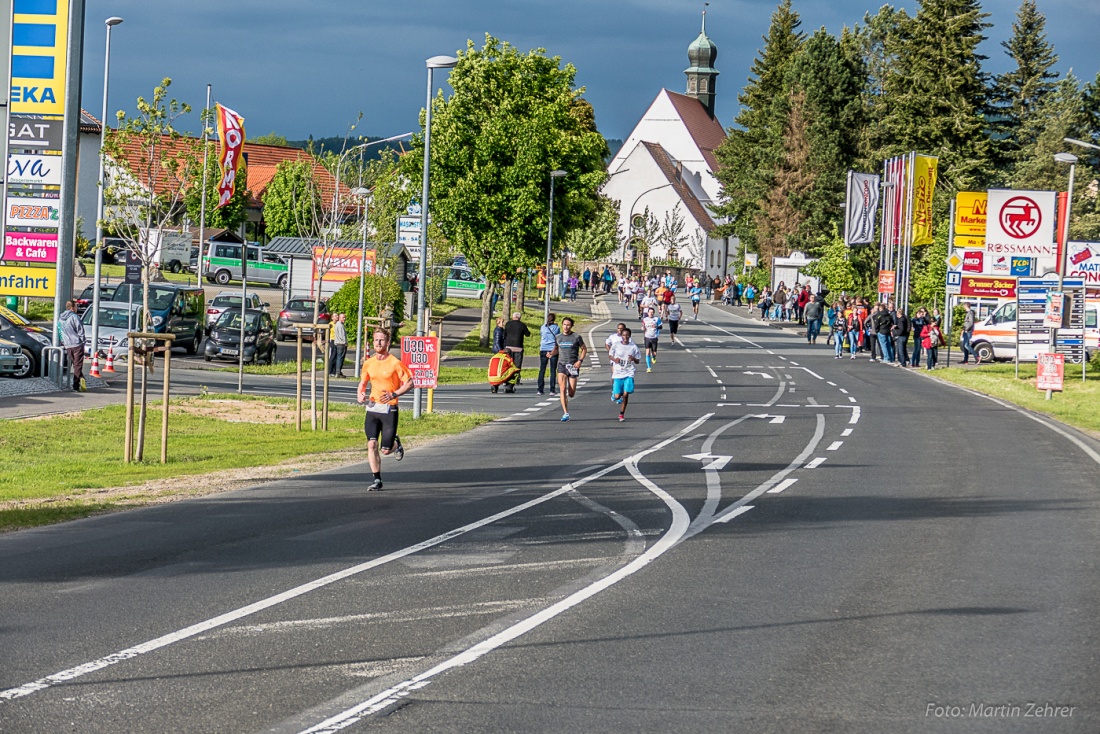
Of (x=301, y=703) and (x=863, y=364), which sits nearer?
(x=301, y=703)

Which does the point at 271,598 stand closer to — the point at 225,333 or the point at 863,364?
the point at 225,333

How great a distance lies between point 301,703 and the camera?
6484mm

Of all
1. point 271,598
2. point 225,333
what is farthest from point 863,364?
point 271,598

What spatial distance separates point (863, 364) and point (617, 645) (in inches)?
1520

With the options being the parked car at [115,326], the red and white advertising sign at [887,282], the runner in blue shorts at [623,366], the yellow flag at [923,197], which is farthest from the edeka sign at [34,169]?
the yellow flag at [923,197]

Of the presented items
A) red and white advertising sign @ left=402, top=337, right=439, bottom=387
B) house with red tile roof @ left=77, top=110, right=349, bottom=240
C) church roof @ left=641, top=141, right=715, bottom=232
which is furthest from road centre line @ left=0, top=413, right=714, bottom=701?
church roof @ left=641, top=141, right=715, bottom=232

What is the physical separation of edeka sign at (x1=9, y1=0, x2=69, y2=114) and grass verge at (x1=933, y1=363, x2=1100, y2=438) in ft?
68.0

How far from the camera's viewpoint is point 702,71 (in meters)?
150

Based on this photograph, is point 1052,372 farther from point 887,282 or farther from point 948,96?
point 948,96

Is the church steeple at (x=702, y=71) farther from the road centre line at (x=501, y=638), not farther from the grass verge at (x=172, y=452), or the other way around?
the road centre line at (x=501, y=638)

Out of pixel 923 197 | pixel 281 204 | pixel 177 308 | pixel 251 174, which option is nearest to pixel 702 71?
pixel 251 174

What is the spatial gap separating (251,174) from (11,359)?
84.8m

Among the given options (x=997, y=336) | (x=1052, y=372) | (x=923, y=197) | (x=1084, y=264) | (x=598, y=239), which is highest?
(x=598, y=239)

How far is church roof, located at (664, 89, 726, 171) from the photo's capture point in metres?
135
